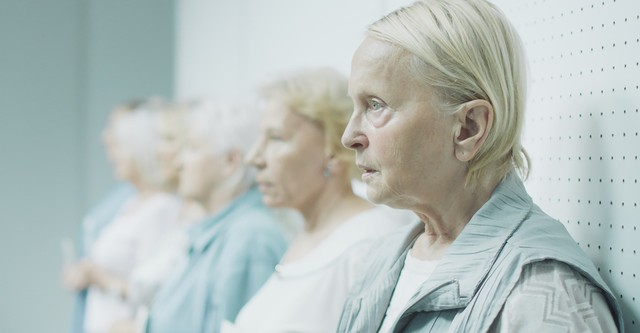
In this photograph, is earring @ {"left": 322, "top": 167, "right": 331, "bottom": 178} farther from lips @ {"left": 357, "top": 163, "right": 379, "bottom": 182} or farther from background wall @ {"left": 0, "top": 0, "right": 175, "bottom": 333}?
background wall @ {"left": 0, "top": 0, "right": 175, "bottom": 333}

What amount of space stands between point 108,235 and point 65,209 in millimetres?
1780

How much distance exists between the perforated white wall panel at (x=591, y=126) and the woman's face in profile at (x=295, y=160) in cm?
65

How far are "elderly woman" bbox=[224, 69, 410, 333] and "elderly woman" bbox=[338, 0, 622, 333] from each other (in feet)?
2.12

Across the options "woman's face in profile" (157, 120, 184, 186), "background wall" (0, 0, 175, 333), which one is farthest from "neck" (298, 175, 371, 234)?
"background wall" (0, 0, 175, 333)

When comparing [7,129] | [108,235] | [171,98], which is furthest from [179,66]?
[108,235]

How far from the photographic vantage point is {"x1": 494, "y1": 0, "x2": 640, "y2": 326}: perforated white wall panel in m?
1.37

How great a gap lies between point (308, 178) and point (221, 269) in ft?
1.72

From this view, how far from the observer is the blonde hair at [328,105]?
2.20m

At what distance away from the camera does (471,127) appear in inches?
51.9

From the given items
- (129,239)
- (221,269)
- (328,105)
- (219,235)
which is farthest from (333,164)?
(129,239)

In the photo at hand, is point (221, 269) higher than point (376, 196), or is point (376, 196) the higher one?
point (376, 196)

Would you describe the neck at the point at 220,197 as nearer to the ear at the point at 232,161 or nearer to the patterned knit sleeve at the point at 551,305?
the ear at the point at 232,161

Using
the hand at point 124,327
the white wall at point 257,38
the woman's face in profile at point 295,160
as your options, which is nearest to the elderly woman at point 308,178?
the woman's face in profile at point 295,160

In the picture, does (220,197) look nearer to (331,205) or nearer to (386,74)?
(331,205)
